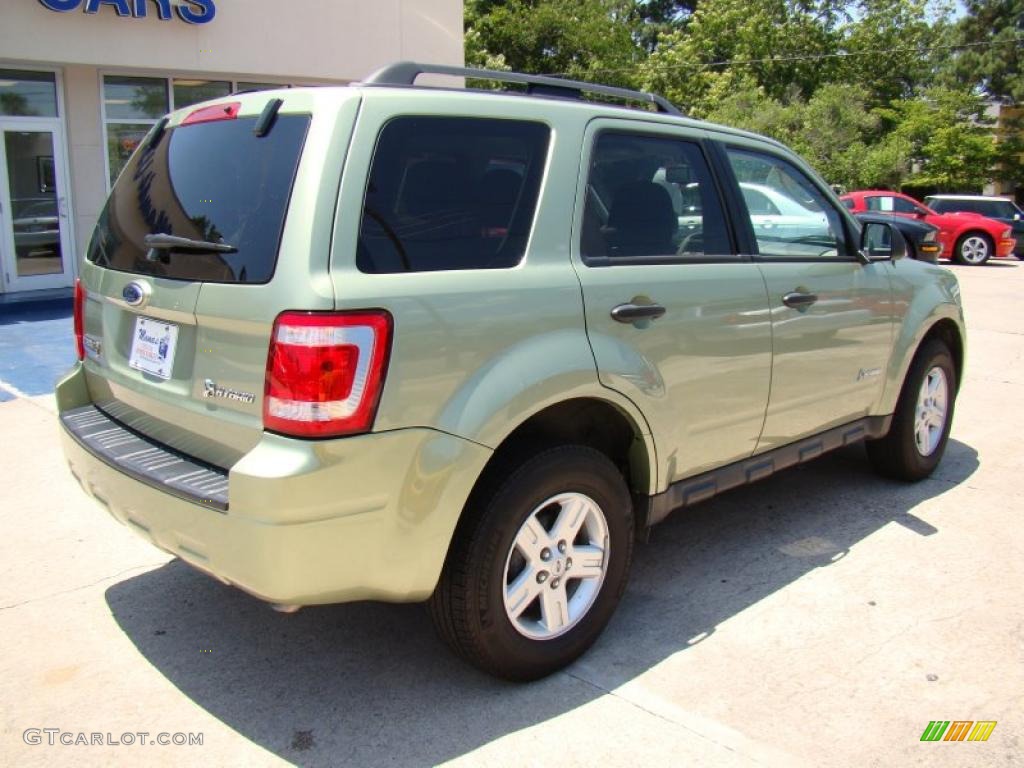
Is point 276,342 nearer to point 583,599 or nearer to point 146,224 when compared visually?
point 146,224

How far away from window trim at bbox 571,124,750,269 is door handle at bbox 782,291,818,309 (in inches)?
10.3

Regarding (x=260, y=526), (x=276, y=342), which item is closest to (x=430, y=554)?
(x=260, y=526)

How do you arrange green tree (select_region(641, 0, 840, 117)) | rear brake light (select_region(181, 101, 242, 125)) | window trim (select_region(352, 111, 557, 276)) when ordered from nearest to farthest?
window trim (select_region(352, 111, 557, 276))
rear brake light (select_region(181, 101, 242, 125))
green tree (select_region(641, 0, 840, 117))

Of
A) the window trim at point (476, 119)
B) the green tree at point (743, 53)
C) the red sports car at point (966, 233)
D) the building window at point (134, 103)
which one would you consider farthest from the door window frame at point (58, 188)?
the green tree at point (743, 53)

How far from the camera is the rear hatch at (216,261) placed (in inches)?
102

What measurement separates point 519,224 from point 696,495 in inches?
53.9

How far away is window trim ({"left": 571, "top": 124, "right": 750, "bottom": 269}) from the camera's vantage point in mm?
3160

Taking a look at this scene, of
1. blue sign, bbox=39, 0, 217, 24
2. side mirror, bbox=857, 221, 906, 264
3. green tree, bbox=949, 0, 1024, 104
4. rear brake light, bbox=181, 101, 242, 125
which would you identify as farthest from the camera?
green tree, bbox=949, 0, 1024, 104

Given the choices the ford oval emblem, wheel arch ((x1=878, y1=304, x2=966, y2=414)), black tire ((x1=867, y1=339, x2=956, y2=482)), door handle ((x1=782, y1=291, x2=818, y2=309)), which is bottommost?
black tire ((x1=867, y1=339, x2=956, y2=482))

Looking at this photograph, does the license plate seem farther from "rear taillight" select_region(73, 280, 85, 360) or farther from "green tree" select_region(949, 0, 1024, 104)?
"green tree" select_region(949, 0, 1024, 104)

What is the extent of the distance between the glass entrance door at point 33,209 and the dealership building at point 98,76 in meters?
0.01

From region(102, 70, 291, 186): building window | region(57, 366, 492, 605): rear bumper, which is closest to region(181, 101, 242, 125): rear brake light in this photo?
region(57, 366, 492, 605): rear bumper

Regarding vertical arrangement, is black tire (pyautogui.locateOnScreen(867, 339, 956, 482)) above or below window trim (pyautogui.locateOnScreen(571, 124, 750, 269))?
below

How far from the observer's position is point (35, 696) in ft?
9.97
